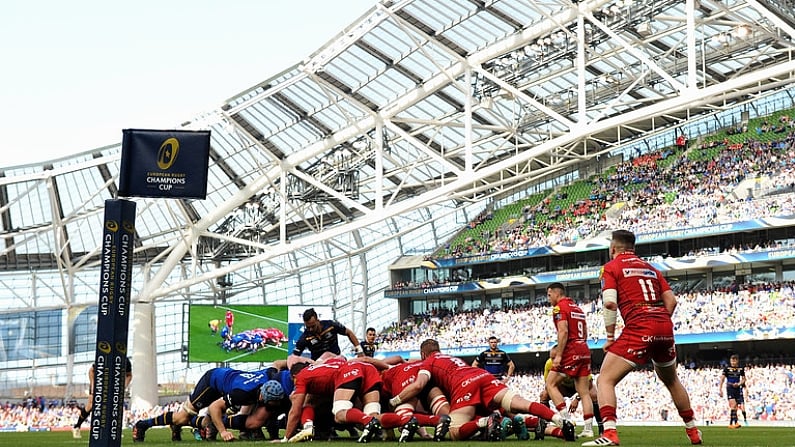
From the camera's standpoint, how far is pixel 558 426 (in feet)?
34.8

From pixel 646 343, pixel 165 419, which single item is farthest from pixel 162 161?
pixel 165 419

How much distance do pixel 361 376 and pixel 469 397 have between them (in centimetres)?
120

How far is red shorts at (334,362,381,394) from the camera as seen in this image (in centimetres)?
1105


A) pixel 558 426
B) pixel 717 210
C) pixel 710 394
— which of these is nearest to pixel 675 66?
pixel 717 210

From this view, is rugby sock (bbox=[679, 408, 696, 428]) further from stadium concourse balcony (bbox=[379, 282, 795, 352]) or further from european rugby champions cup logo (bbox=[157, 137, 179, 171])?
stadium concourse balcony (bbox=[379, 282, 795, 352])

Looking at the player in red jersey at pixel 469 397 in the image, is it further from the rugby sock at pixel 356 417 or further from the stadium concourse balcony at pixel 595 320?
the stadium concourse balcony at pixel 595 320

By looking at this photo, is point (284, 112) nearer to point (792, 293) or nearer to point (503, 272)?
point (503, 272)

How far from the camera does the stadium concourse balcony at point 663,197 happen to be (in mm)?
40969

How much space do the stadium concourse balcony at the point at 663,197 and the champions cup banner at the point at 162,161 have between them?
33.9 metres

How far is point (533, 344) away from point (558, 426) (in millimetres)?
33250

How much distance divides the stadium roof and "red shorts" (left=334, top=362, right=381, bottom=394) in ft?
61.7

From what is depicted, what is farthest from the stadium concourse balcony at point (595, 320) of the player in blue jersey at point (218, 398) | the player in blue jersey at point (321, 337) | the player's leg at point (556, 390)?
the player in blue jersey at point (218, 398)

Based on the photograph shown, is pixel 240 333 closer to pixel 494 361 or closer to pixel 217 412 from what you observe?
pixel 494 361

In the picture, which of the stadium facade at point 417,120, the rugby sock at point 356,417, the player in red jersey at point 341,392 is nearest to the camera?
the rugby sock at point 356,417
